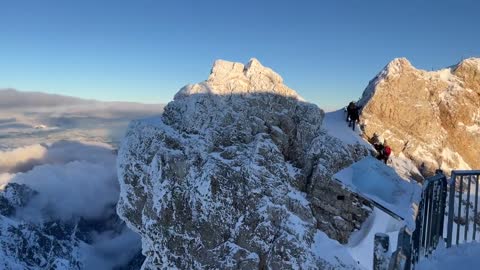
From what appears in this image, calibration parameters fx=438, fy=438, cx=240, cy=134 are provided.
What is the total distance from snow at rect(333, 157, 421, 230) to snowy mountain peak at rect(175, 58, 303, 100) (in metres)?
34.5

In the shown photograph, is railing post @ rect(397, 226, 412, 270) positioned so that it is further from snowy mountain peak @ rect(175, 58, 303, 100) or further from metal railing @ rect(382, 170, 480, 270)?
snowy mountain peak @ rect(175, 58, 303, 100)

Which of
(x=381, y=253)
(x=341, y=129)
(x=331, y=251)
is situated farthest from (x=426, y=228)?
(x=341, y=129)

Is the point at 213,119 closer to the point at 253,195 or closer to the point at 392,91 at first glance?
the point at 253,195

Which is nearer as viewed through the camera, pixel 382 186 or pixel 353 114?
pixel 382 186

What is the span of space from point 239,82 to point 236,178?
30.8 ft

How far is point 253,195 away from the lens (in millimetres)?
37438

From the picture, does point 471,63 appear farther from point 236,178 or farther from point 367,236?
point 236,178

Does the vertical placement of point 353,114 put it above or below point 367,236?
above

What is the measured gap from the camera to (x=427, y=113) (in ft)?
139

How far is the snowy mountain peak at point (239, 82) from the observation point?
4091 centimetres

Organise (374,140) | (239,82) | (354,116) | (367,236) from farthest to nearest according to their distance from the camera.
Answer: (239,82)
(354,116)
(374,140)
(367,236)

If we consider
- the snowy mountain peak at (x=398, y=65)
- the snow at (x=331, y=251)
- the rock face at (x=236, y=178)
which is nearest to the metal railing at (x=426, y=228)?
the snow at (x=331, y=251)

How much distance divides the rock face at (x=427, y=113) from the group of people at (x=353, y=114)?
3.23 feet

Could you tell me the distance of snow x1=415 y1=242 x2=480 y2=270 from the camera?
5943 mm
